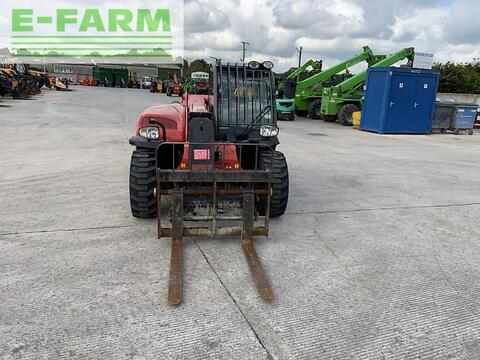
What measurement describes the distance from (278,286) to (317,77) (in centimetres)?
1821

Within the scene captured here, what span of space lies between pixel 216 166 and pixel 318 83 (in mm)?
17070

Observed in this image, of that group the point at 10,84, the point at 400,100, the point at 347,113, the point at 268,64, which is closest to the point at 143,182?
the point at 268,64

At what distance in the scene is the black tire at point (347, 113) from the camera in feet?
61.5

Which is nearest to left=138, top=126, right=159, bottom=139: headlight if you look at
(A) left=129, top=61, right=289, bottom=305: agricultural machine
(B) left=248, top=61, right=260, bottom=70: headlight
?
(A) left=129, top=61, right=289, bottom=305: agricultural machine

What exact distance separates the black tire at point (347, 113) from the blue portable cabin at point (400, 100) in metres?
1.53

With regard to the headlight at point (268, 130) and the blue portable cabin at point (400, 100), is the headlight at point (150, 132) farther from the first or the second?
Result: the blue portable cabin at point (400, 100)

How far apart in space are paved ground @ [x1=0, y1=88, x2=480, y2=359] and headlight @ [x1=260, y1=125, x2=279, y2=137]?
3.70 ft

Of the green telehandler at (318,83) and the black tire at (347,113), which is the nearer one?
the black tire at (347,113)

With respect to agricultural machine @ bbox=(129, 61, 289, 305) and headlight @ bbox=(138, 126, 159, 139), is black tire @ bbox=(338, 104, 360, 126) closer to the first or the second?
agricultural machine @ bbox=(129, 61, 289, 305)

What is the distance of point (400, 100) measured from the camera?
642 inches

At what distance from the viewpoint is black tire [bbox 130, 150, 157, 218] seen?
4730mm

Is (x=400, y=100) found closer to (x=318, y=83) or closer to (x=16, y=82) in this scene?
(x=318, y=83)

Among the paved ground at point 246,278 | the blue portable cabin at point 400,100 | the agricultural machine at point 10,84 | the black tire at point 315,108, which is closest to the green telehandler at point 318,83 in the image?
the black tire at point 315,108

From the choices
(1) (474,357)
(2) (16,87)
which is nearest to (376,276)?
(1) (474,357)
